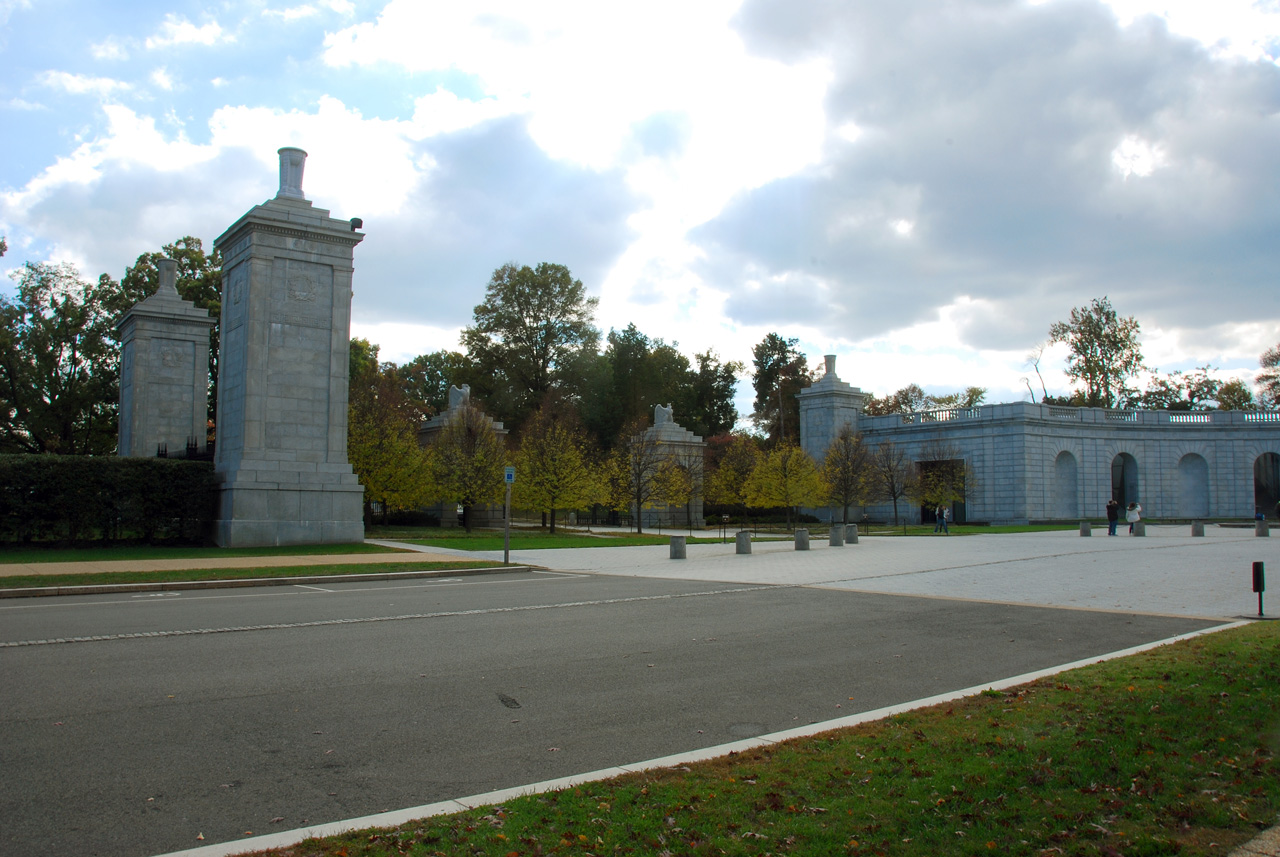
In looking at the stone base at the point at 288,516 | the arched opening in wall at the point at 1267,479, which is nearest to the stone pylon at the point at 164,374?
the stone base at the point at 288,516

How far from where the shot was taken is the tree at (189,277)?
47.7 m

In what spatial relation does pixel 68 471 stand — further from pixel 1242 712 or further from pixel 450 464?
pixel 1242 712

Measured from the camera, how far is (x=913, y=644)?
1100cm

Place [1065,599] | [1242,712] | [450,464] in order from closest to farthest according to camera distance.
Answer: [1242,712], [1065,599], [450,464]

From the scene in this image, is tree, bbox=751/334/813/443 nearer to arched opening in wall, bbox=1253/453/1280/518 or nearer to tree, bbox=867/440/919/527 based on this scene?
tree, bbox=867/440/919/527

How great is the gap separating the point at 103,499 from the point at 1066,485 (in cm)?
5246

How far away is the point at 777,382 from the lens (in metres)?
83.9

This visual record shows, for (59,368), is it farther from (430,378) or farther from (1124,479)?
(1124,479)

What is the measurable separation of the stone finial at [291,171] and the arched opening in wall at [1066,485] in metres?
46.9

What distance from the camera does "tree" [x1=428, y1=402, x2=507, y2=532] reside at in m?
40.2

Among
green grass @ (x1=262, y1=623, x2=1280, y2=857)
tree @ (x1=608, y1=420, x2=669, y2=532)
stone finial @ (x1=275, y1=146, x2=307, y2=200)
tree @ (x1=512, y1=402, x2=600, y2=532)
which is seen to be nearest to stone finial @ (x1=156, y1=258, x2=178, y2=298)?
stone finial @ (x1=275, y1=146, x2=307, y2=200)

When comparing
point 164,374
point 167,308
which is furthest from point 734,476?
point 167,308

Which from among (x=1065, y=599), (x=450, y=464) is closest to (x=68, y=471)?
(x=450, y=464)

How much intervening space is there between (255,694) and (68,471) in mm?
20988
